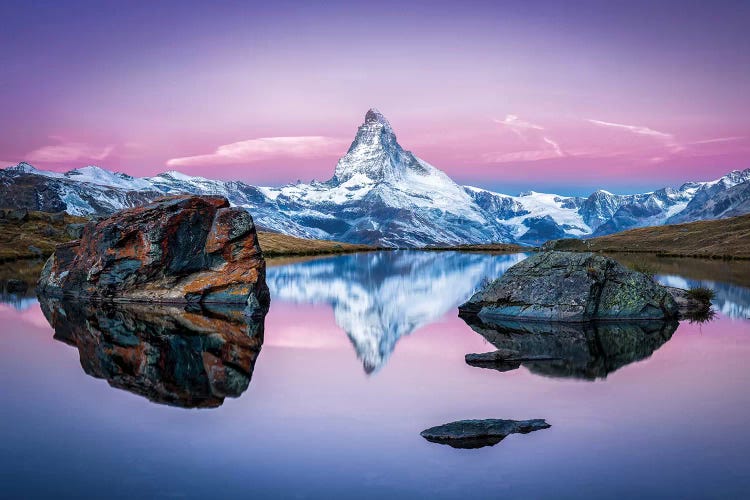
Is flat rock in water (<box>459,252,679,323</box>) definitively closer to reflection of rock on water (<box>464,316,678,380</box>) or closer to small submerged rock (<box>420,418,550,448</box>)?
reflection of rock on water (<box>464,316,678,380</box>)

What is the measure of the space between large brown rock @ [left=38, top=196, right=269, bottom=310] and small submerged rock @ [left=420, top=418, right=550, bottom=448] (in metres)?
34.4

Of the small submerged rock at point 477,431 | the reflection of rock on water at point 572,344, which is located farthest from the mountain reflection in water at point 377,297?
the small submerged rock at point 477,431

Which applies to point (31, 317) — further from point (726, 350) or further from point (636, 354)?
point (726, 350)

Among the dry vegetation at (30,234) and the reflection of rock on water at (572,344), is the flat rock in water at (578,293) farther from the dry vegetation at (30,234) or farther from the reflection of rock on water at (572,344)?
the dry vegetation at (30,234)

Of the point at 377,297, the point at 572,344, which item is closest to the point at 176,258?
the point at 377,297

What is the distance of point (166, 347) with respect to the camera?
3341 cm

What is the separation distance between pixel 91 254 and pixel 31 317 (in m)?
12.5

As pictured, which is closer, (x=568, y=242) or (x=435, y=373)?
(x=435, y=373)

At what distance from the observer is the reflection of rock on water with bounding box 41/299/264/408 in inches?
1003

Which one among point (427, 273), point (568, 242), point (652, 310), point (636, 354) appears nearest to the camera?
point (636, 354)

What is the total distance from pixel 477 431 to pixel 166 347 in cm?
1945

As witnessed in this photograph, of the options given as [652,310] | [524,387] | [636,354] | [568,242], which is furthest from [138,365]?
[568,242]

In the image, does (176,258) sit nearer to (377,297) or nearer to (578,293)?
(377,297)

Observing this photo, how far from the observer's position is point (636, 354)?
108ft
